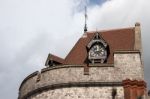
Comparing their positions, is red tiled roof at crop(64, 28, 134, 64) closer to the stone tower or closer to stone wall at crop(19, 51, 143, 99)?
the stone tower

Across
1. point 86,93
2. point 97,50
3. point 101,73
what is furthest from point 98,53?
point 86,93

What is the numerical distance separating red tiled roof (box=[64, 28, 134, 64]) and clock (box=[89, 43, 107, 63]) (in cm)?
36

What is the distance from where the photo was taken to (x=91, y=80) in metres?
20.3

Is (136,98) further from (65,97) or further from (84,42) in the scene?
(84,42)

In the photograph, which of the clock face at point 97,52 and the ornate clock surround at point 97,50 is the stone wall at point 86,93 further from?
the clock face at point 97,52

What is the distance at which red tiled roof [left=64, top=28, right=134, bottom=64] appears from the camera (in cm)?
2350

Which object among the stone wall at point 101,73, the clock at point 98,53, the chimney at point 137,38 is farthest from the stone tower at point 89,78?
the chimney at point 137,38

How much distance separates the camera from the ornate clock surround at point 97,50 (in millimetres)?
22656

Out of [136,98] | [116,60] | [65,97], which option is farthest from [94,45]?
[136,98]

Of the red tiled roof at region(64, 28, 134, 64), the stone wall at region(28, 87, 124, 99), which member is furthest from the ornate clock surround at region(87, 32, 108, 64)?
the stone wall at region(28, 87, 124, 99)

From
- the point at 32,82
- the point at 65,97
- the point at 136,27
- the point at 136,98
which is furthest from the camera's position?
the point at 136,27

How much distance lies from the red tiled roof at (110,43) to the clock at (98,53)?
364mm

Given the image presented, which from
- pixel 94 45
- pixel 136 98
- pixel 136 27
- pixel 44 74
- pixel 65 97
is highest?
pixel 136 27

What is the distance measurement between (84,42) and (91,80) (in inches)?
228
